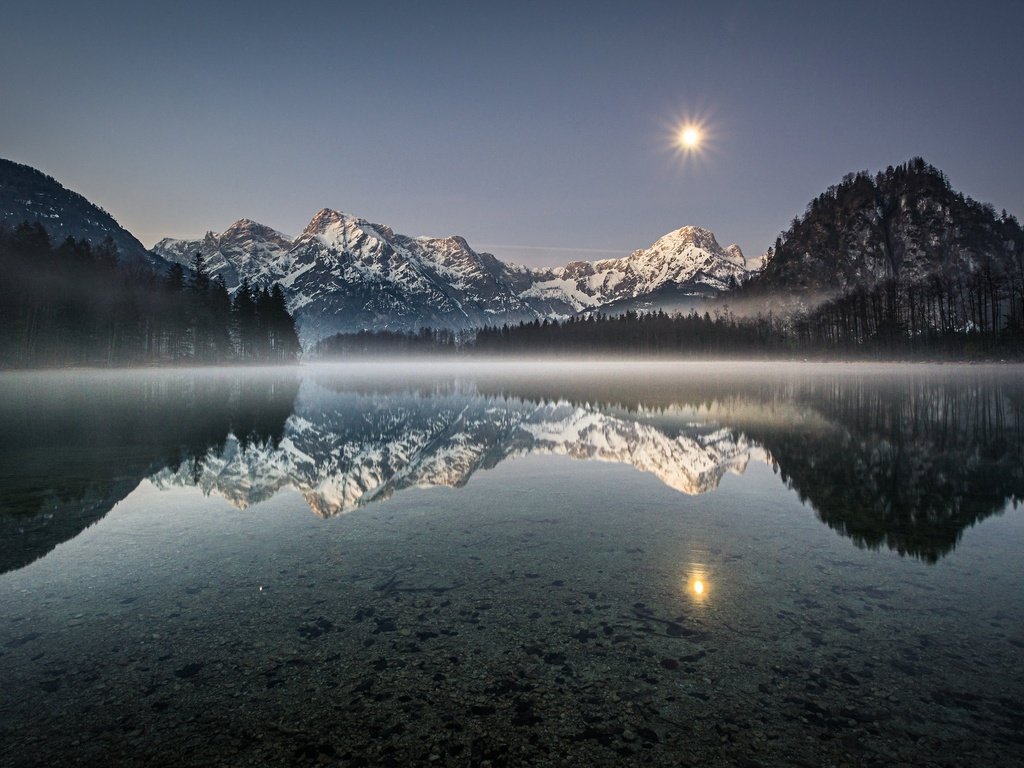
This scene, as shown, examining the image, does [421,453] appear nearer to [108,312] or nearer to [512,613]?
[512,613]

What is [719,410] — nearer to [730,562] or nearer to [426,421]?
[426,421]

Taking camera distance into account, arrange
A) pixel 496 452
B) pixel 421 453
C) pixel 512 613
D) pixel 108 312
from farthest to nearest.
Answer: pixel 108 312 → pixel 496 452 → pixel 421 453 → pixel 512 613

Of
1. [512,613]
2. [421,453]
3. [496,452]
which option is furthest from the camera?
[496,452]

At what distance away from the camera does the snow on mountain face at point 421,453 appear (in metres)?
16.2

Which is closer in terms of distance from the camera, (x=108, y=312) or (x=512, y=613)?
(x=512, y=613)

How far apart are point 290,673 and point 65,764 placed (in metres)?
1.98

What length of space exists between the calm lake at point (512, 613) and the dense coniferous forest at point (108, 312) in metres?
89.0

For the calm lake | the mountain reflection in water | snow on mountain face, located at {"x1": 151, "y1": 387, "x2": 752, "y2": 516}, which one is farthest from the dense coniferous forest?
the calm lake

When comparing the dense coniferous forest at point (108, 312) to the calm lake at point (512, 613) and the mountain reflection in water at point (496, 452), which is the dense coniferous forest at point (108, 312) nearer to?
the mountain reflection in water at point (496, 452)

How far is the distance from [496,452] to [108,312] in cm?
10293

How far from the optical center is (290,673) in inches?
244

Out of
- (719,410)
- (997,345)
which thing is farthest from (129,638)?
(997,345)

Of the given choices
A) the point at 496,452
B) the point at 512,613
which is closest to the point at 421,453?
the point at 496,452

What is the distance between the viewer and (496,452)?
21734 mm
